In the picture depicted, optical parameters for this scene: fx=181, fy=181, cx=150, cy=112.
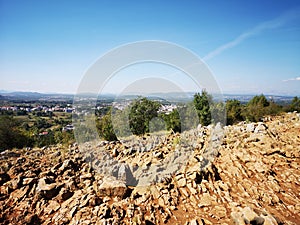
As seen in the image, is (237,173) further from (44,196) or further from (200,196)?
(44,196)

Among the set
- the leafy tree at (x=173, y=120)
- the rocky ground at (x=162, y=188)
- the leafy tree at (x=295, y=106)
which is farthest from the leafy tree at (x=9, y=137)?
the leafy tree at (x=295, y=106)

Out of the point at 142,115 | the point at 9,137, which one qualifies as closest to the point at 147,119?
the point at 142,115

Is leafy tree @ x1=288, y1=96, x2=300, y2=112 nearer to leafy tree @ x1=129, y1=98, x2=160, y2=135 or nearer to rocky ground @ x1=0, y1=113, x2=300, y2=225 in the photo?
leafy tree @ x1=129, y1=98, x2=160, y2=135

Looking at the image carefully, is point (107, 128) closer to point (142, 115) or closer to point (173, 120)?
point (142, 115)

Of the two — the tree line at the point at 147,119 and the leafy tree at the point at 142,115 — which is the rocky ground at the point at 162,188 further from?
the leafy tree at the point at 142,115

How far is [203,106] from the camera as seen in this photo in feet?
68.8

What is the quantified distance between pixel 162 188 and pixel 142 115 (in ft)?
43.3

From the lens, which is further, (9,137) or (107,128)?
(9,137)

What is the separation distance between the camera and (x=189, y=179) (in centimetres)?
649

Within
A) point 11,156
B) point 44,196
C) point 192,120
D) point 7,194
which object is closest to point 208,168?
point 44,196

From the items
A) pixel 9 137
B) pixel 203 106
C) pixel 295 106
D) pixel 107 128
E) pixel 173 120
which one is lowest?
pixel 9 137

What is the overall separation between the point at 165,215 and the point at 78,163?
196 inches

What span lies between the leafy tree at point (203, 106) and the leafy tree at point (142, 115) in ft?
16.5

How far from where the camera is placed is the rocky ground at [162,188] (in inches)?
203
